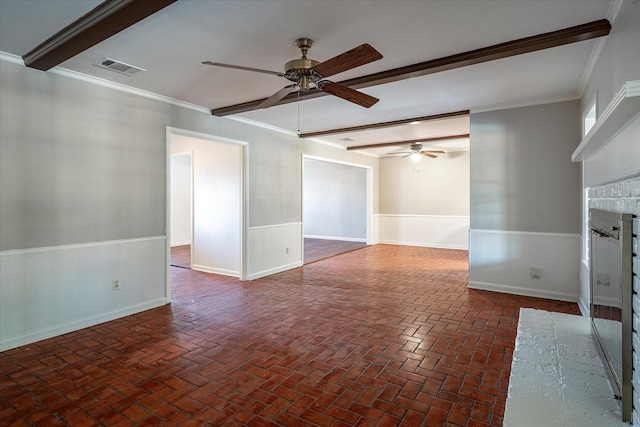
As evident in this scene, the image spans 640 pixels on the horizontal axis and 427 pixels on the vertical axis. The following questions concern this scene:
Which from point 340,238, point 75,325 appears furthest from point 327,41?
point 340,238

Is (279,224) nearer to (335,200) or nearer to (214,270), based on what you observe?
(214,270)

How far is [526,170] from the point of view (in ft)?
14.1

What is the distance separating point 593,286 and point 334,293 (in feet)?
9.07

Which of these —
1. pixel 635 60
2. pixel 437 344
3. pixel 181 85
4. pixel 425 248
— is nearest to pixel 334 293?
pixel 437 344

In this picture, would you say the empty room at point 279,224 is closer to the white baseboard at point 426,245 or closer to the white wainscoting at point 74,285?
the white wainscoting at point 74,285

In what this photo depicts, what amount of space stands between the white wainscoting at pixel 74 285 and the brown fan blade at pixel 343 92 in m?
2.67

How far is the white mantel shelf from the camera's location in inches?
49.7

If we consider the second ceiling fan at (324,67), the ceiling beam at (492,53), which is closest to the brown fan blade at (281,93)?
the second ceiling fan at (324,67)

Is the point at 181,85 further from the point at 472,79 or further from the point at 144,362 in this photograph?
the point at 472,79

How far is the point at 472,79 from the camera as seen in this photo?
3416 millimetres

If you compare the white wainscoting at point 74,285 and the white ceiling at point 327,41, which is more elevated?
the white ceiling at point 327,41

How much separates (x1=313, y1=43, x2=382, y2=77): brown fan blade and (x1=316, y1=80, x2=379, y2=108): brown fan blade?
0.66 feet

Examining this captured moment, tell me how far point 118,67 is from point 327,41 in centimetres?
197

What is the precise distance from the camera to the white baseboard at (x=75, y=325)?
9.50 feet
